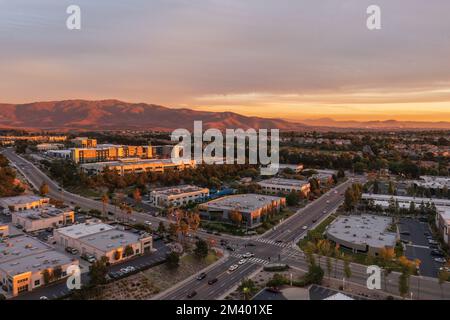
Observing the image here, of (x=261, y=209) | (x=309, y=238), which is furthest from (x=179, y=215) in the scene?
(x=309, y=238)

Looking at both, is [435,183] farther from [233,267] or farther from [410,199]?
[233,267]

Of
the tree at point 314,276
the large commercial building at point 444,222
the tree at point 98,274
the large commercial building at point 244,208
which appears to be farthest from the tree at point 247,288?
the large commercial building at point 444,222

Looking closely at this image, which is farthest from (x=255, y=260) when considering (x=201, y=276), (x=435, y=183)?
(x=435, y=183)

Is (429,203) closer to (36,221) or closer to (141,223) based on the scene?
(141,223)

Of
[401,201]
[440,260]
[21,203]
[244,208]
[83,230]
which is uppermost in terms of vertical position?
[21,203]

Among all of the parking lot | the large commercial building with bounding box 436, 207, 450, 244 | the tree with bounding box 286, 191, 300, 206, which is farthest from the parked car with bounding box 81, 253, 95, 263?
the large commercial building with bounding box 436, 207, 450, 244

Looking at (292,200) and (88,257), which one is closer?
(88,257)
